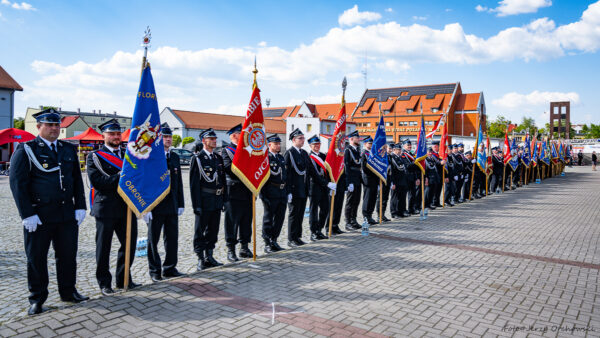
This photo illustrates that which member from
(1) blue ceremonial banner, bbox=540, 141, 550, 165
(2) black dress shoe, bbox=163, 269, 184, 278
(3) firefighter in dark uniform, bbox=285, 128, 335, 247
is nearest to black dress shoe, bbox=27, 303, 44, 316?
(2) black dress shoe, bbox=163, 269, 184, 278

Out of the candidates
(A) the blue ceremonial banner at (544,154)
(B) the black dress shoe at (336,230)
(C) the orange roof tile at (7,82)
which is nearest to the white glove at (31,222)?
(B) the black dress shoe at (336,230)

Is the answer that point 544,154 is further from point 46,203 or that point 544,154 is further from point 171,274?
point 46,203

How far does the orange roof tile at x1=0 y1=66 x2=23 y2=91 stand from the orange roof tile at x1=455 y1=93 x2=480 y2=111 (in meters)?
59.3

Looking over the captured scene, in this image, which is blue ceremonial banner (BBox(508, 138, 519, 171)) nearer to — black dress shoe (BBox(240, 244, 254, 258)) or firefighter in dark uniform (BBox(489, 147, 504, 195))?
firefighter in dark uniform (BBox(489, 147, 504, 195))

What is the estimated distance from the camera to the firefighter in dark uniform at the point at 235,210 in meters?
6.59

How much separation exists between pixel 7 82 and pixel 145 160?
45.7 metres

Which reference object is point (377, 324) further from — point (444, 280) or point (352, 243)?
point (352, 243)

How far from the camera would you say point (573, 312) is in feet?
14.9

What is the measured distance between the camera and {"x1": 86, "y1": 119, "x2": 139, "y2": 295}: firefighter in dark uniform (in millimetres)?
4922

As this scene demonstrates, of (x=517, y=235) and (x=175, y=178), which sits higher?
(x=175, y=178)

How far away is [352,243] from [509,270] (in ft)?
8.99

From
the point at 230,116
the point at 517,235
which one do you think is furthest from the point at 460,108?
the point at 517,235

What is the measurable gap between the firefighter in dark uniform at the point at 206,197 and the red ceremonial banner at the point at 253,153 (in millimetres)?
391

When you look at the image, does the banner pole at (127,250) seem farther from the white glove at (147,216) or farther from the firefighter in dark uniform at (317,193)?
the firefighter in dark uniform at (317,193)
